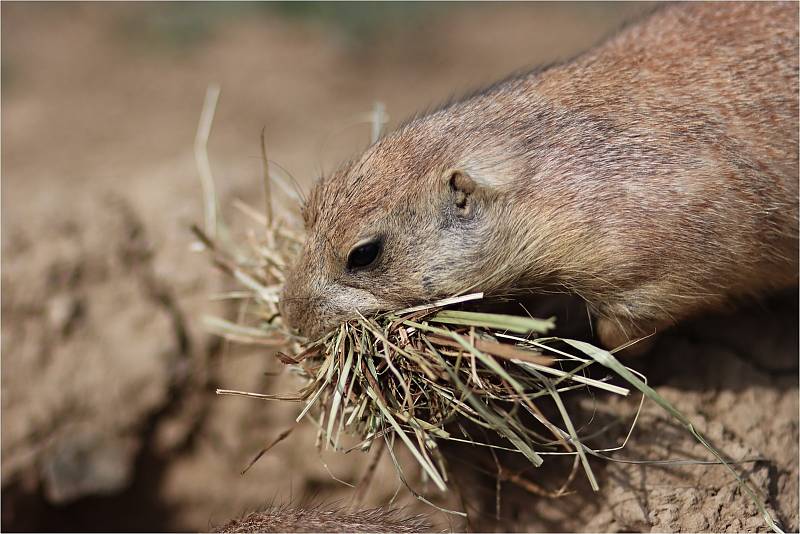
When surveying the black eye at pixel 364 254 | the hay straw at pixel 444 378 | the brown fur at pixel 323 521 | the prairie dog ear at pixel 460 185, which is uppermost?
the prairie dog ear at pixel 460 185

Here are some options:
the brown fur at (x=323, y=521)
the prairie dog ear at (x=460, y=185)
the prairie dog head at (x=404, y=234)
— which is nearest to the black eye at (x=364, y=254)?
the prairie dog head at (x=404, y=234)

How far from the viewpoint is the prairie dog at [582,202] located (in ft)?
8.48

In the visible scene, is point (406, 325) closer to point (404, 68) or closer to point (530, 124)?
point (530, 124)

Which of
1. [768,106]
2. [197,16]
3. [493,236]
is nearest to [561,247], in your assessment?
[493,236]

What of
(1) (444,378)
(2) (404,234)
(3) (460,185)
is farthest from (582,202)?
(1) (444,378)

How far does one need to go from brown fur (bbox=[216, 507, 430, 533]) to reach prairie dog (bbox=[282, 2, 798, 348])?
2.06 ft

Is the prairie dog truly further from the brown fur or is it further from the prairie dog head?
the brown fur

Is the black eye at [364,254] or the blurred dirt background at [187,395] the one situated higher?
the black eye at [364,254]

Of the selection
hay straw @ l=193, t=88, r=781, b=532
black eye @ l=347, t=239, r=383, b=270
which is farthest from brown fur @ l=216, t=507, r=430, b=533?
black eye @ l=347, t=239, r=383, b=270

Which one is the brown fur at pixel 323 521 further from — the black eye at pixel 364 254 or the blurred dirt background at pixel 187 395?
the black eye at pixel 364 254

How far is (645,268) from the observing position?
2562 mm

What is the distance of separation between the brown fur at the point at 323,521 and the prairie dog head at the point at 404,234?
636 millimetres

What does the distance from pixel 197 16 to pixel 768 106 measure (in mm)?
6590

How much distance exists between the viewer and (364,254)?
8.61 feet
